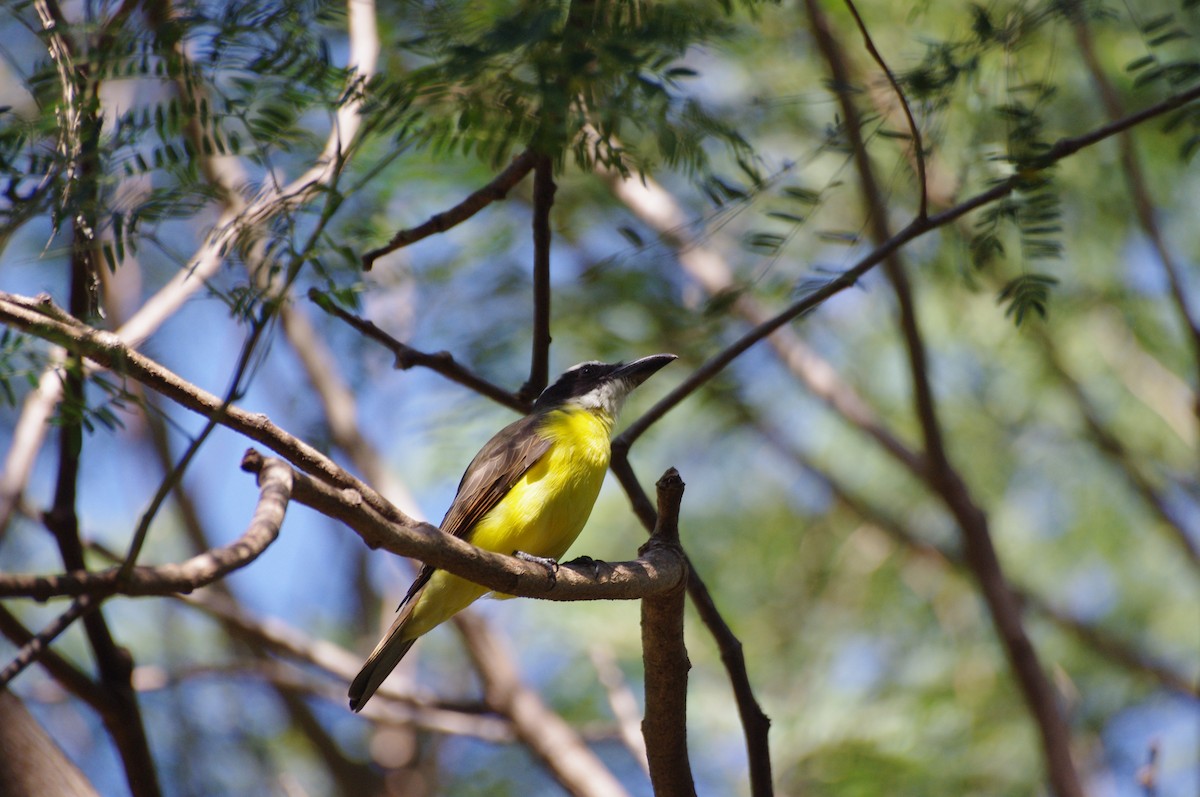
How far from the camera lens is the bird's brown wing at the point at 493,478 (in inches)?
174

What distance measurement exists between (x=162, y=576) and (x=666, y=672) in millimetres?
1937

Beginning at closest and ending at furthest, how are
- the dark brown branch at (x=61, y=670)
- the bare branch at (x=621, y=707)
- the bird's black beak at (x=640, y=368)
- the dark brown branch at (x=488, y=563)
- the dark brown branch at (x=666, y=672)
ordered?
the dark brown branch at (x=488, y=563)
the dark brown branch at (x=666, y=672)
the dark brown branch at (x=61, y=670)
the bird's black beak at (x=640, y=368)
the bare branch at (x=621, y=707)

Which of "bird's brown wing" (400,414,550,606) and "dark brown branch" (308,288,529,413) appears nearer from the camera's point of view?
"dark brown branch" (308,288,529,413)

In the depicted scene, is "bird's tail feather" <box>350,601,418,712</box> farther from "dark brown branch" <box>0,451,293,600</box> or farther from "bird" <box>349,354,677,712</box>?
"dark brown branch" <box>0,451,293,600</box>

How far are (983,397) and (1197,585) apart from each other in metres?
1.92

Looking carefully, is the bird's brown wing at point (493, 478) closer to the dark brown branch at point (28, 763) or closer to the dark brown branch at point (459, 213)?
the dark brown branch at point (459, 213)

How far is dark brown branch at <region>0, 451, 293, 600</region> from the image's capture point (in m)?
1.56

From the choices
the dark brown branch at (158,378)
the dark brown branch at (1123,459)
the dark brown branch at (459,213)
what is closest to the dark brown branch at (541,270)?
the dark brown branch at (459,213)

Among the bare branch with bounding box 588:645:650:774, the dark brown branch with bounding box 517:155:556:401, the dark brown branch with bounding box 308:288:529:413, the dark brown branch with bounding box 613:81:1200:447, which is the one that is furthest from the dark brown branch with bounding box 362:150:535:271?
the bare branch with bounding box 588:645:650:774

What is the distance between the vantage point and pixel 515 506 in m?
4.39

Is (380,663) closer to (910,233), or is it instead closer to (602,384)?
(602,384)

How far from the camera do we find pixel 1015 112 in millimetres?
3230

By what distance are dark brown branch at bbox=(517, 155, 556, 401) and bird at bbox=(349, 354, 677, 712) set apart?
183 millimetres

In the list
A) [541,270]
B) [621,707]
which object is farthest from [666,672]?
[621,707]
